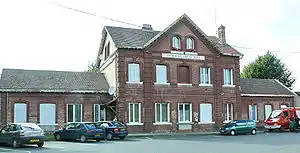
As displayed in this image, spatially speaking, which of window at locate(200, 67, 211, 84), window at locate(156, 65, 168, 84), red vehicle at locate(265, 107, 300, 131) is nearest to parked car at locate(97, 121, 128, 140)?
window at locate(156, 65, 168, 84)

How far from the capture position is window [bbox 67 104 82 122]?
116 ft

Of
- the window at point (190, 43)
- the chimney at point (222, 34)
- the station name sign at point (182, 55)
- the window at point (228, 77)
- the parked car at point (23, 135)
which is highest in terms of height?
the chimney at point (222, 34)

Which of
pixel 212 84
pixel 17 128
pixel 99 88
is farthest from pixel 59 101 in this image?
pixel 212 84

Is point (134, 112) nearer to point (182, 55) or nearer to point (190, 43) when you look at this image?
point (182, 55)

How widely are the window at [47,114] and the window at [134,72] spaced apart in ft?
22.9

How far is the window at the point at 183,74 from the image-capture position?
3853 centimetres

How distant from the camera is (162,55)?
124ft

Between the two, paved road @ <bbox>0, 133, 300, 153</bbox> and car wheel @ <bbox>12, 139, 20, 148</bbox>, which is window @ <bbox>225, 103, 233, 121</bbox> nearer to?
paved road @ <bbox>0, 133, 300, 153</bbox>

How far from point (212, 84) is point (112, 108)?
10.1 metres

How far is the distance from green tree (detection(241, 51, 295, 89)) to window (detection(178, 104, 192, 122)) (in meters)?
30.6

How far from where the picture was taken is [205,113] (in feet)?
129

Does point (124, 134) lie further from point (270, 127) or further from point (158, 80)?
point (270, 127)

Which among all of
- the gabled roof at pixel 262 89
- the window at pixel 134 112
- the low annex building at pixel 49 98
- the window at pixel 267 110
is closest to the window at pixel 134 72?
the window at pixel 134 112

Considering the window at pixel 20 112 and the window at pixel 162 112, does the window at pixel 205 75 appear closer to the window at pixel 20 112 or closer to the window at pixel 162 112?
the window at pixel 162 112
